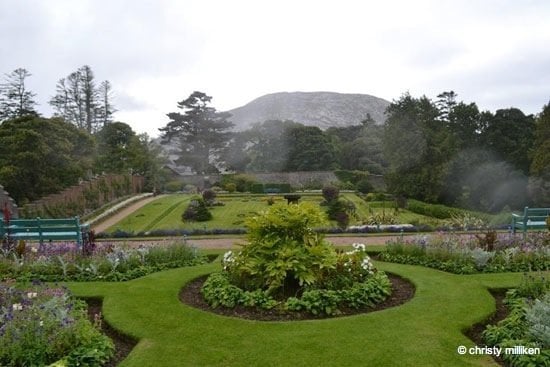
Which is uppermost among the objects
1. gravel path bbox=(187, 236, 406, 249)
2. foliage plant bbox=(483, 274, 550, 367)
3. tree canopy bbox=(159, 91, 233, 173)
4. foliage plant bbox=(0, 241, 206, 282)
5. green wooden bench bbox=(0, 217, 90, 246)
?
tree canopy bbox=(159, 91, 233, 173)

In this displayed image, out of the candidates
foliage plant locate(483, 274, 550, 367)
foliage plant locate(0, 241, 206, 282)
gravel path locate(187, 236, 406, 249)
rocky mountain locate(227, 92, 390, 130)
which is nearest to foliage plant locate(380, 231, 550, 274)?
gravel path locate(187, 236, 406, 249)

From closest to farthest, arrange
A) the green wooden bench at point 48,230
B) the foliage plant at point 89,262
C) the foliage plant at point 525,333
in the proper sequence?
the foliage plant at point 525,333 < the foliage plant at point 89,262 < the green wooden bench at point 48,230

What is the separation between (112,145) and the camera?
47.7 meters

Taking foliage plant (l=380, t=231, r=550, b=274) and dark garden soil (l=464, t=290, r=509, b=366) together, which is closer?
dark garden soil (l=464, t=290, r=509, b=366)

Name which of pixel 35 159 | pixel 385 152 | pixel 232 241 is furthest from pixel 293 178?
pixel 232 241

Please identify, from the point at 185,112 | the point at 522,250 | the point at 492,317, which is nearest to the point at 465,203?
the point at 522,250

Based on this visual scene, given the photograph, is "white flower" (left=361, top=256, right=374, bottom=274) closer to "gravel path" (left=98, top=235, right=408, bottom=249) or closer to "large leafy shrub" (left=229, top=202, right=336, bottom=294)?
"large leafy shrub" (left=229, top=202, right=336, bottom=294)

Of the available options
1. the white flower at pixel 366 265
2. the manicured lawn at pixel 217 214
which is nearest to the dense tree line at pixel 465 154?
the manicured lawn at pixel 217 214

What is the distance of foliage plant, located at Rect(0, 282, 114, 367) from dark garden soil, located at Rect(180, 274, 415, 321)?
1.76m

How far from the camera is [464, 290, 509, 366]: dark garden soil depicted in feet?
18.6

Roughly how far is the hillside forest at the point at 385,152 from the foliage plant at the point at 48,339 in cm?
2142

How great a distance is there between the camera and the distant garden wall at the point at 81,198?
19250mm

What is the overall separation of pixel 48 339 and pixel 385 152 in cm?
3141

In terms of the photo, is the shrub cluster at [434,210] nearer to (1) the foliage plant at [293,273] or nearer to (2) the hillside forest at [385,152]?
(2) the hillside forest at [385,152]
